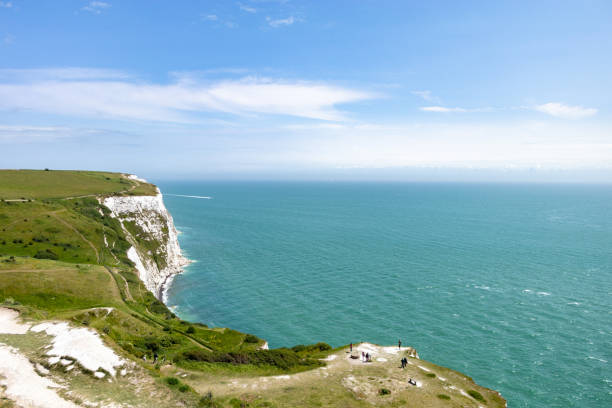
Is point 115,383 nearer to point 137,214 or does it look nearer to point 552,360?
point 552,360

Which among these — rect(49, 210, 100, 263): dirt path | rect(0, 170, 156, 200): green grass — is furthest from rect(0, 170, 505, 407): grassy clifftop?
rect(0, 170, 156, 200): green grass

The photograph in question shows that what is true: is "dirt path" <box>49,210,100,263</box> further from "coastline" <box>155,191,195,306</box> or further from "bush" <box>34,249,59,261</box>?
"coastline" <box>155,191,195,306</box>

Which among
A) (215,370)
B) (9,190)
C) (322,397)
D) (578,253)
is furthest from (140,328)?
(578,253)

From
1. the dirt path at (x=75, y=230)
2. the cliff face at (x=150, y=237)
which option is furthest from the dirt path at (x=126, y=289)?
the cliff face at (x=150, y=237)

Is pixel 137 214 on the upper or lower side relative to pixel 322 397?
upper

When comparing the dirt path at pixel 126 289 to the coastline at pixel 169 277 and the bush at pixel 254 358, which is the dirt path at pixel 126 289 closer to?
the coastline at pixel 169 277

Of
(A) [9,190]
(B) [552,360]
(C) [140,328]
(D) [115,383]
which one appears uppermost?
(A) [9,190]
